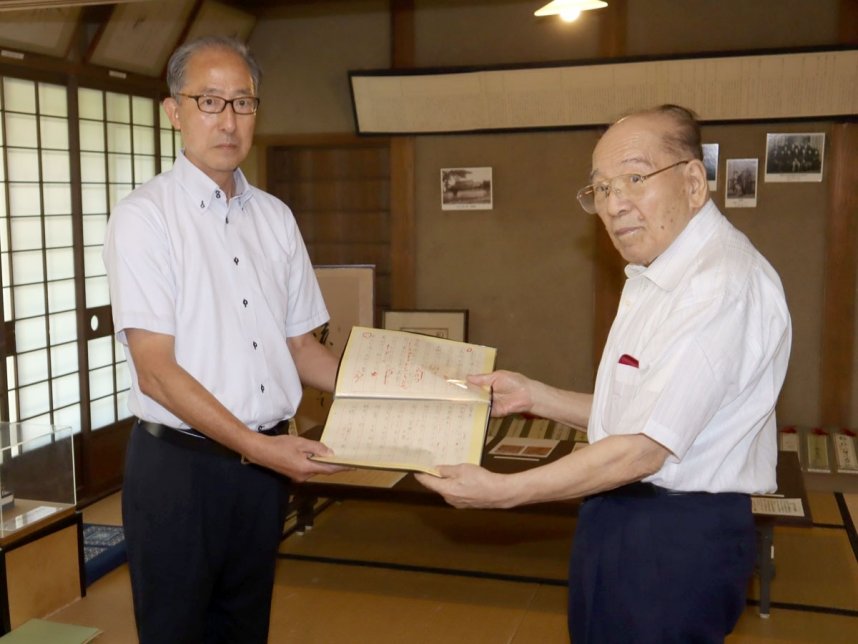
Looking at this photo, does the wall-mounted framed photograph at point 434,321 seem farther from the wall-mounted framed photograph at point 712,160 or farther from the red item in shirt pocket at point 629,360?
the red item in shirt pocket at point 629,360

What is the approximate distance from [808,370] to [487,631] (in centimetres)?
301

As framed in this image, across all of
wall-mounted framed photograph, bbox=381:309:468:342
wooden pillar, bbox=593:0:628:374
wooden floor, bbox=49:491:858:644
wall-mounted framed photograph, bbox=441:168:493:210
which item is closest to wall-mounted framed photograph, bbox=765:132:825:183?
wooden pillar, bbox=593:0:628:374

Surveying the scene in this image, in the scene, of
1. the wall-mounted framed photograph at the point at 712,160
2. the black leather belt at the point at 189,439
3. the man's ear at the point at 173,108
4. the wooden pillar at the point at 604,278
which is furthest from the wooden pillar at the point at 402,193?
the black leather belt at the point at 189,439

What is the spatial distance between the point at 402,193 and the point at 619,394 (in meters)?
4.48

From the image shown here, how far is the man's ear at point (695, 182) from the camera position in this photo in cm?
181

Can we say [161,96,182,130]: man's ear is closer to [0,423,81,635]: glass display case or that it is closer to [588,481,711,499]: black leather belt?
[588,481,711,499]: black leather belt

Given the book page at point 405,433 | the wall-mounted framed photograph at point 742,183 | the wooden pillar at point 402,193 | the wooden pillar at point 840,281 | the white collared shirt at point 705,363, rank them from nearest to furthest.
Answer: the white collared shirt at point 705,363, the book page at point 405,433, the wooden pillar at point 840,281, the wall-mounted framed photograph at point 742,183, the wooden pillar at point 402,193

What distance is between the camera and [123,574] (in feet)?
13.6

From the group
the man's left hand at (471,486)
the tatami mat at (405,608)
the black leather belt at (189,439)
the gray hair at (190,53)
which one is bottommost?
the tatami mat at (405,608)

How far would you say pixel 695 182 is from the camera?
→ 5.95ft

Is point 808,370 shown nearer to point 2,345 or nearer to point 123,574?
point 123,574

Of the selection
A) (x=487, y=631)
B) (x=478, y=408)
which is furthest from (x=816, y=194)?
(x=478, y=408)

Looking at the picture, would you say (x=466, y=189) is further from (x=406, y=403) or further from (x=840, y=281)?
(x=406, y=403)

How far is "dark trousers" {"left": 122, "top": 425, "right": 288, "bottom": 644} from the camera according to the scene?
211cm
